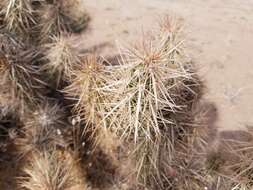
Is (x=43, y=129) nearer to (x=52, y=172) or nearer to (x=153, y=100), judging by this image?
(x=52, y=172)

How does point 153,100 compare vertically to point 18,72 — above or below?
above

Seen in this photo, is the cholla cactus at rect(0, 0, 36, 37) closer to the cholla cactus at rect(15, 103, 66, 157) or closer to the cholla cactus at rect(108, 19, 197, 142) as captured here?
the cholla cactus at rect(15, 103, 66, 157)

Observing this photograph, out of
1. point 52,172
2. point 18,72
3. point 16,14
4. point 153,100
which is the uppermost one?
point 16,14

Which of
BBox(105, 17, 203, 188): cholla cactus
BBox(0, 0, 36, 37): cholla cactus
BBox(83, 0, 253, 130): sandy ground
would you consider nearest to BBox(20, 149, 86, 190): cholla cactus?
BBox(105, 17, 203, 188): cholla cactus

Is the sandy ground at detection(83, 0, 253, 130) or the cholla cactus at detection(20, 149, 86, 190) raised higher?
the sandy ground at detection(83, 0, 253, 130)

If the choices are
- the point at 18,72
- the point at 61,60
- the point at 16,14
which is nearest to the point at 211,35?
the point at 61,60

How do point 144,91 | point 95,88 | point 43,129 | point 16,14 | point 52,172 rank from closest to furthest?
point 144,91
point 95,88
point 52,172
point 43,129
point 16,14
